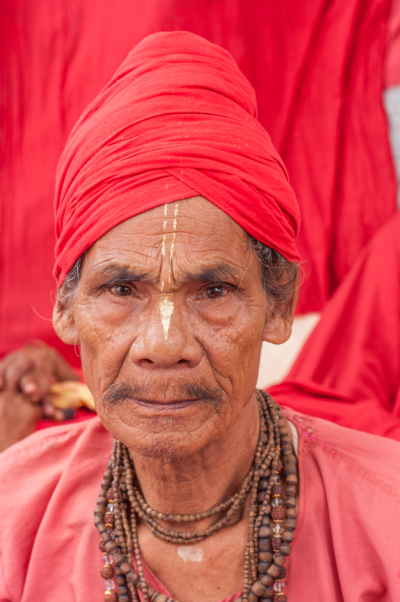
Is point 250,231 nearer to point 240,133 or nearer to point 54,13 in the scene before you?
point 240,133

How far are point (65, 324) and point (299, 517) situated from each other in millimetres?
880

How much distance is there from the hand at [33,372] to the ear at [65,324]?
1170 mm

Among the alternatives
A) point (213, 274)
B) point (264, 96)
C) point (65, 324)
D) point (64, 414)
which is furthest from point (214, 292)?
point (264, 96)

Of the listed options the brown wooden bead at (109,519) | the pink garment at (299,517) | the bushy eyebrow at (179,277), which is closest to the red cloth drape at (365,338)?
the pink garment at (299,517)

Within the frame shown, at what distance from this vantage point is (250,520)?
1670mm

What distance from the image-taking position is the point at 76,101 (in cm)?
383

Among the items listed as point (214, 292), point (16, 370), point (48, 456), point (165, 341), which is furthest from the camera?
point (16, 370)

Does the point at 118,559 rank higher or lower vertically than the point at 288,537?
lower

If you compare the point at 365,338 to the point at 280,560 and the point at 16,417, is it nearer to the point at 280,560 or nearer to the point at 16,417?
the point at 280,560

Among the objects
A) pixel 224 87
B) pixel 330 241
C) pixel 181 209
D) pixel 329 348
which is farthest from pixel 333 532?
pixel 330 241

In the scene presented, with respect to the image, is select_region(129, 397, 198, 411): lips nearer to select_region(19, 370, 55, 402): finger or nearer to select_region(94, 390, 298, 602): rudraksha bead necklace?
select_region(94, 390, 298, 602): rudraksha bead necklace

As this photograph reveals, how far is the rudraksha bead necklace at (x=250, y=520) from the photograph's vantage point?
162 centimetres

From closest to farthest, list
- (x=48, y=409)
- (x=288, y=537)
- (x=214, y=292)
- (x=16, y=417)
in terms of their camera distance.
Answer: (x=214, y=292) → (x=288, y=537) → (x=16, y=417) → (x=48, y=409)

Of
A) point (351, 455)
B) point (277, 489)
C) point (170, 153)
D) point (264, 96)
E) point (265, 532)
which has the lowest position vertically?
point (265, 532)
